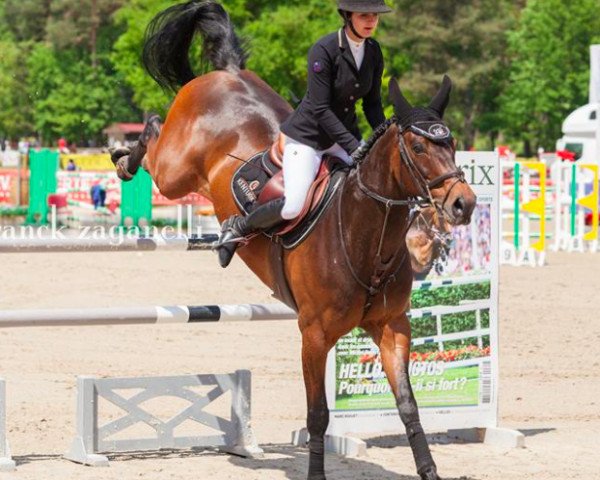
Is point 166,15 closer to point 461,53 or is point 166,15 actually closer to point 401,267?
point 401,267

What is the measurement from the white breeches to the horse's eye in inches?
23.8

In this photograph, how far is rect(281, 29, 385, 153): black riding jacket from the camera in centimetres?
616

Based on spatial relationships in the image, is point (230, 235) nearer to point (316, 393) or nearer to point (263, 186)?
point (263, 186)

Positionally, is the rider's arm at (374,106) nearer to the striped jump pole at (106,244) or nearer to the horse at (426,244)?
the horse at (426,244)

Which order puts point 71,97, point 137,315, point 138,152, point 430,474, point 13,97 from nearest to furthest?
1. point 430,474
2. point 137,315
3. point 138,152
4. point 71,97
5. point 13,97

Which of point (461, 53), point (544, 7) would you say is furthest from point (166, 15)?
point (461, 53)

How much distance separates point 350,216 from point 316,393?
90cm

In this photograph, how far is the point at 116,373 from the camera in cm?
953

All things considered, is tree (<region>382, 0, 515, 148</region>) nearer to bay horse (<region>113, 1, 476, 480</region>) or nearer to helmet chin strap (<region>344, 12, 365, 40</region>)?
bay horse (<region>113, 1, 476, 480</region>)

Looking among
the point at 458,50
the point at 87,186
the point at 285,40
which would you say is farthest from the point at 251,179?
the point at 458,50

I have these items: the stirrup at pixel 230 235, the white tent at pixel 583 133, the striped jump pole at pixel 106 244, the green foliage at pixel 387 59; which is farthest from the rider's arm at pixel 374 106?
the green foliage at pixel 387 59

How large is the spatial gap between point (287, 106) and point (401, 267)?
1795mm

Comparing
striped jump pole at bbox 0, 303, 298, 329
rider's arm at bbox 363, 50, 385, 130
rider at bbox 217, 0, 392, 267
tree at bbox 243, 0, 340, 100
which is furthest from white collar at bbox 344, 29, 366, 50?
tree at bbox 243, 0, 340, 100

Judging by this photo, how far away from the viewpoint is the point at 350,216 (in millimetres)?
6188
